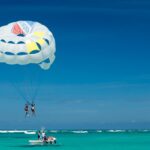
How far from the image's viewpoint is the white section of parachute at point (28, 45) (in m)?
33.8

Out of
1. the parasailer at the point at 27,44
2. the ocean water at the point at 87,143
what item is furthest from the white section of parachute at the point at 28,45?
the ocean water at the point at 87,143

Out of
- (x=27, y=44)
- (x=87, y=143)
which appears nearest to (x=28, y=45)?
(x=27, y=44)

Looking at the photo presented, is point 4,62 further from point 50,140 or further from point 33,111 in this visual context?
point 50,140

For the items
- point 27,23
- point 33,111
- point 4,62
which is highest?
point 27,23

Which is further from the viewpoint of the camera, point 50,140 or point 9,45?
point 50,140

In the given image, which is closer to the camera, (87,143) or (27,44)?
(27,44)

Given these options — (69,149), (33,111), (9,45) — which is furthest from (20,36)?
(69,149)

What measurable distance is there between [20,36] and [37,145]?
1608cm

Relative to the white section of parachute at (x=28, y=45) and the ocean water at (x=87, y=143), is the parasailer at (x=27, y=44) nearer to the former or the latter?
the white section of parachute at (x=28, y=45)

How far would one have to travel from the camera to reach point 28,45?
34.4 meters

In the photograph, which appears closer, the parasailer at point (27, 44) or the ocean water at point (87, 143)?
the parasailer at point (27, 44)

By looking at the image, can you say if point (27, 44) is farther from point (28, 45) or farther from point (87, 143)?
point (87, 143)

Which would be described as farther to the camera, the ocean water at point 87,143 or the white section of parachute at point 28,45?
the ocean water at point 87,143

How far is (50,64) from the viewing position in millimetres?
35562
